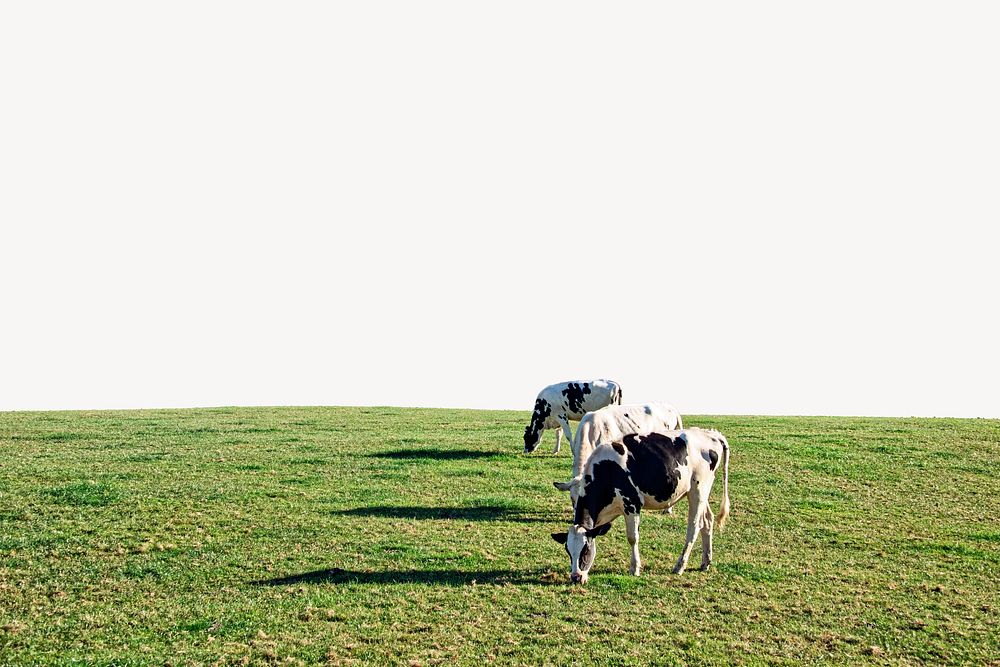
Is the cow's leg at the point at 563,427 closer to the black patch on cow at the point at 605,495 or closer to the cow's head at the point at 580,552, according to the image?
the black patch on cow at the point at 605,495

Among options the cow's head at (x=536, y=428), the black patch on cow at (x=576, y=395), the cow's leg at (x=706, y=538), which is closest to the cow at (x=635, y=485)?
the cow's leg at (x=706, y=538)

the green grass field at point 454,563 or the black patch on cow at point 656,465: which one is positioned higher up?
the black patch on cow at point 656,465

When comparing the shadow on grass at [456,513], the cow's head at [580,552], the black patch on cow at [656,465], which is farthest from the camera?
the shadow on grass at [456,513]

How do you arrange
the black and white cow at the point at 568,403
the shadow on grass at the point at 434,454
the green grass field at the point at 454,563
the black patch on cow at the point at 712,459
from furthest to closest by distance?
the black and white cow at the point at 568,403, the shadow on grass at the point at 434,454, the black patch on cow at the point at 712,459, the green grass field at the point at 454,563

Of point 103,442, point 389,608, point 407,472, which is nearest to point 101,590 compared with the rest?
point 389,608

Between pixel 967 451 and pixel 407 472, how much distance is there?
69.7 ft

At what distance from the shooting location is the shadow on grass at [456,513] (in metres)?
20.4

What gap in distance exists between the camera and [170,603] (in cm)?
1458

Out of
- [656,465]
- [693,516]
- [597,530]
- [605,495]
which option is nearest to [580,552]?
[597,530]

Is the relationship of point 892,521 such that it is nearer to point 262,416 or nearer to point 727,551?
point 727,551

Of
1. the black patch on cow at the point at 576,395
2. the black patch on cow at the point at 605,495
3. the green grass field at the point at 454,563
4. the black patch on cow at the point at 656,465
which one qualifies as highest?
the black patch on cow at the point at 576,395

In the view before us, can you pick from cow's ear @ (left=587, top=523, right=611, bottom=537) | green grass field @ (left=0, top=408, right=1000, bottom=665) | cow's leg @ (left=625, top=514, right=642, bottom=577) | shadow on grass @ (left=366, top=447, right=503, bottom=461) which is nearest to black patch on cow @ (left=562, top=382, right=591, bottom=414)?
green grass field @ (left=0, top=408, right=1000, bottom=665)

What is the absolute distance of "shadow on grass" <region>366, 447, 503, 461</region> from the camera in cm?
2859

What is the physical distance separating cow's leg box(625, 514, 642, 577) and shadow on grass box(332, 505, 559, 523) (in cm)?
448
